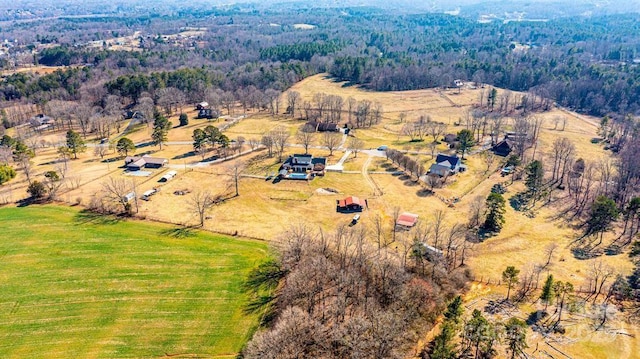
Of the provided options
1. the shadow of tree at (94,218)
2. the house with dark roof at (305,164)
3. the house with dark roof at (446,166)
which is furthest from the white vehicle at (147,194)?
the house with dark roof at (446,166)

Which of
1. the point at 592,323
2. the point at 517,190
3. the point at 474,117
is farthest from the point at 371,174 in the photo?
the point at 474,117

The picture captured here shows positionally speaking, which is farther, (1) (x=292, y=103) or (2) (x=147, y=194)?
(1) (x=292, y=103)

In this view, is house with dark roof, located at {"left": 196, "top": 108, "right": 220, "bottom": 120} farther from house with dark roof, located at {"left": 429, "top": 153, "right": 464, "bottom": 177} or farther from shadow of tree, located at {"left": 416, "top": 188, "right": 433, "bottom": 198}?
shadow of tree, located at {"left": 416, "top": 188, "right": 433, "bottom": 198}

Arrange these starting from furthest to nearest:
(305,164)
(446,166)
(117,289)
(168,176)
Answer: (305,164), (446,166), (168,176), (117,289)

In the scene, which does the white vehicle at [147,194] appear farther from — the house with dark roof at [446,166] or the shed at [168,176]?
the house with dark roof at [446,166]

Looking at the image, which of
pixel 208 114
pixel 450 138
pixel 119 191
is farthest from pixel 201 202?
pixel 450 138

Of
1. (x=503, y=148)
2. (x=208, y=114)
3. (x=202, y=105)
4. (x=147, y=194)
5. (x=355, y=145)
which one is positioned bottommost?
(x=147, y=194)

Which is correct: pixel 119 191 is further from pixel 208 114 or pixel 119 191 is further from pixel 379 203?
pixel 208 114

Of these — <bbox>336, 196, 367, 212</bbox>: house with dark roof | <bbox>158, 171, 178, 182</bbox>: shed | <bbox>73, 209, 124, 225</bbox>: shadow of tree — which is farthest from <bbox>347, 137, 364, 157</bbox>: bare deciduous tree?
<bbox>73, 209, 124, 225</bbox>: shadow of tree
